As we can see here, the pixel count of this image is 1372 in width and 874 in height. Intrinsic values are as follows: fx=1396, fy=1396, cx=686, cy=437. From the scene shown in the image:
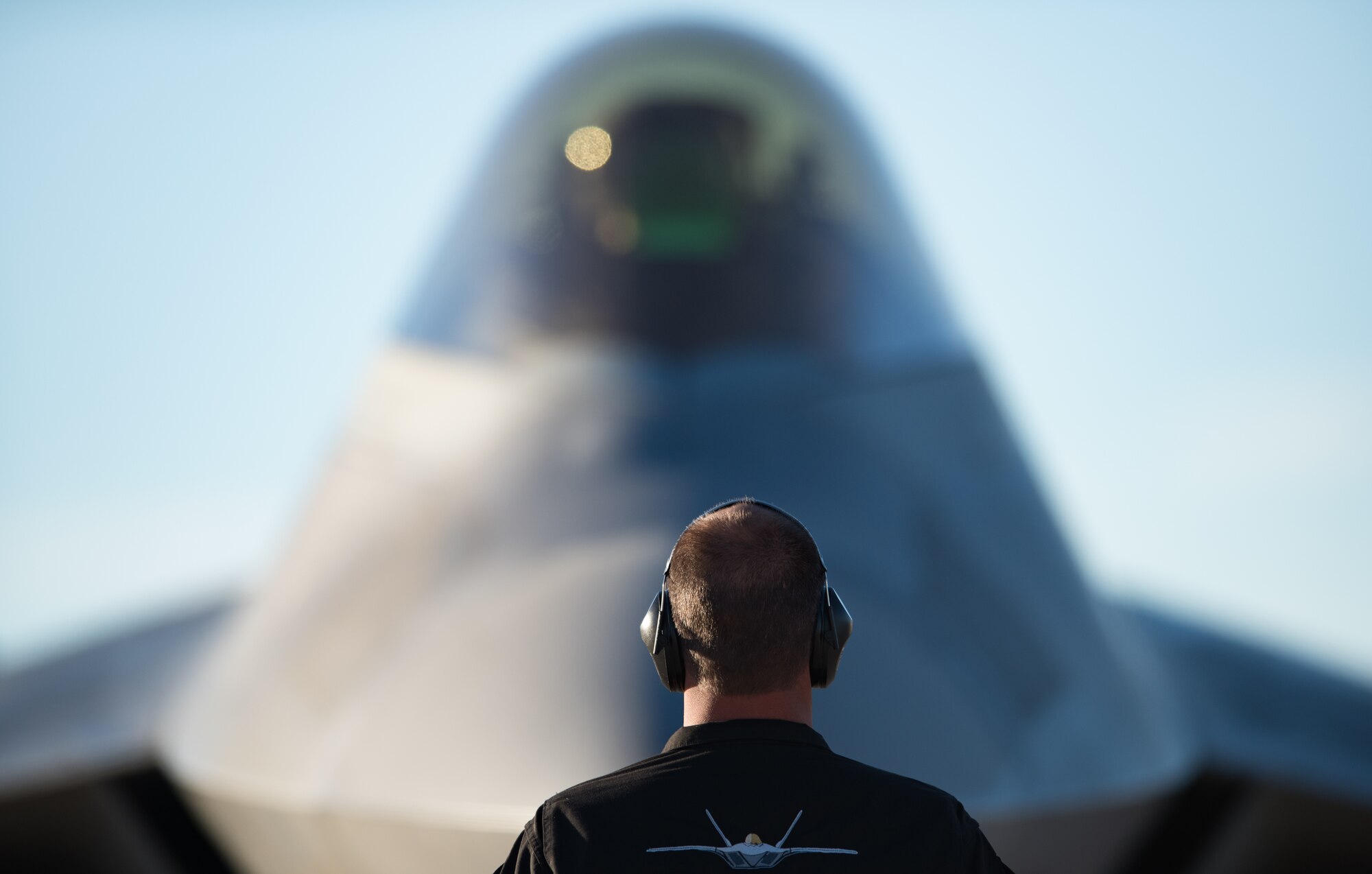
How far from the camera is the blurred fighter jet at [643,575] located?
2.96 metres

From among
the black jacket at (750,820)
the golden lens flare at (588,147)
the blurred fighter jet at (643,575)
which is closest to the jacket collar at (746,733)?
the black jacket at (750,820)

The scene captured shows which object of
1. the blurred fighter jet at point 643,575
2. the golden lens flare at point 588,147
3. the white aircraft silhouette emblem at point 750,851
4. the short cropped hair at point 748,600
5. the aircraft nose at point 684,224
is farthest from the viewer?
the golden lens flare at point 588,147

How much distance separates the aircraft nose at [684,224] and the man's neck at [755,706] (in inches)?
94.0

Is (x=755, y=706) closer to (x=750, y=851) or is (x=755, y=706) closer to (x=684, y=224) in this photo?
(x=750, y=851)

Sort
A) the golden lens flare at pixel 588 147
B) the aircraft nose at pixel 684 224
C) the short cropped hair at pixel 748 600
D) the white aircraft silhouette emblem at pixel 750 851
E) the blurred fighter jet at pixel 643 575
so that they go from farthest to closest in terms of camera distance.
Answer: the golden lens flare at pixel 588 147, the aircraft nose at pixel 684 224, the blurred fighter jet at pixel 643 575, the short cropped hair at pixel 748 600, the white aircraft silhouette emblem at pixel 750 851

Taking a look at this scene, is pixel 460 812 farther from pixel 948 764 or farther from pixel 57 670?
pixel 57 670

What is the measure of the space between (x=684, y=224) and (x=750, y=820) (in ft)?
10.1

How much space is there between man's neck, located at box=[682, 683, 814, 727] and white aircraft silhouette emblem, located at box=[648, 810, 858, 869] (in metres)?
0.15

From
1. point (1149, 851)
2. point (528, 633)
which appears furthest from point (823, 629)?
point (1149, 851)

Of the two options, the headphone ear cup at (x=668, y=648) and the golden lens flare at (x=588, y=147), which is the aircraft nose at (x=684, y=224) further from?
the headphone ear cup at (x=668, y=648)

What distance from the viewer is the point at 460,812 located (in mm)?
2756

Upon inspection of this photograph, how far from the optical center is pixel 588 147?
4.76 m

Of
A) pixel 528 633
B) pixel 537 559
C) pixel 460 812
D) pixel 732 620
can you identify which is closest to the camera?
pixel 732 620

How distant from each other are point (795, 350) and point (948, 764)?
1.53 meters
